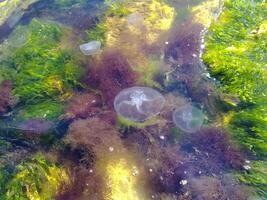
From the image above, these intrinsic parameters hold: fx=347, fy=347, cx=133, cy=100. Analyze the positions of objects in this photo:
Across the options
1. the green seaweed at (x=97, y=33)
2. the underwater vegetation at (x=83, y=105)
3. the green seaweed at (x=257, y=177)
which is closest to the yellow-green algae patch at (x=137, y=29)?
the green seaweed at (x=97, y=33)

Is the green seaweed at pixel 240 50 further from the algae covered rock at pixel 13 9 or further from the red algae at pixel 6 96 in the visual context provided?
the algae covered rock at pixel 13 9

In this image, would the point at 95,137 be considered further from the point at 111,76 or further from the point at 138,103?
the point at 111,76

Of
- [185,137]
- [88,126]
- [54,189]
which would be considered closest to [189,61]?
[185,137]

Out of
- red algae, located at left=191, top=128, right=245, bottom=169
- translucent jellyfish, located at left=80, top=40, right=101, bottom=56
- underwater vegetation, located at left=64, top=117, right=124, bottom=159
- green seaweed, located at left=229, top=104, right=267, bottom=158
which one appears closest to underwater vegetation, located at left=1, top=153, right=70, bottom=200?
underwater vegetation, located at left=64, top=117, right=124, bottom=159

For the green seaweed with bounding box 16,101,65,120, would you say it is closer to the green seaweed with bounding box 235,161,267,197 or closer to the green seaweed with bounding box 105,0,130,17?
the green seaweed with bounding box 105,0,130,17

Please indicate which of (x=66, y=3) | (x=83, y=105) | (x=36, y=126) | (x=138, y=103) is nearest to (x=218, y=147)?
(x=138, y=103)

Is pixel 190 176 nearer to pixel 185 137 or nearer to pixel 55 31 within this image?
pixel 185 137
